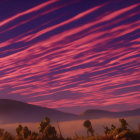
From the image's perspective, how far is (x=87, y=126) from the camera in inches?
3885

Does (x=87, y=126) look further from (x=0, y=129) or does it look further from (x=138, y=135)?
(x=138, y=135)

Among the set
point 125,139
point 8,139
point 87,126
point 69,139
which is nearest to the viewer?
point 125,139

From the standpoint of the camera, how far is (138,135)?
35750mm

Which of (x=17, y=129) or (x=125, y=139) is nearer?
(x=125, y=139)

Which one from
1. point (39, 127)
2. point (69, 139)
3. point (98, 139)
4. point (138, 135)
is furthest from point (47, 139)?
point (138, 135)

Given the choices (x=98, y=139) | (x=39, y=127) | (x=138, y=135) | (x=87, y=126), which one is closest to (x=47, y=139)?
Result: (x=39, y=127)

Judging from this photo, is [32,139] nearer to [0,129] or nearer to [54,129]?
[54,129]

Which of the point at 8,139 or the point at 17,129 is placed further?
the point at 17,129

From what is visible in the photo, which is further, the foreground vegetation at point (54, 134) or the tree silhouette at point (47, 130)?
the tree silhouette at point (47, 130)

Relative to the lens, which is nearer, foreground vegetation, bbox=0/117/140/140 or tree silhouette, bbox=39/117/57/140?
foreground vegetation, bbox=0/117/140/140

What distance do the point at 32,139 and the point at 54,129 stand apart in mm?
14020

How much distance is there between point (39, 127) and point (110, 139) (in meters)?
31.0

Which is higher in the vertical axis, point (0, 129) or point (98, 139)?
point (0, 129)

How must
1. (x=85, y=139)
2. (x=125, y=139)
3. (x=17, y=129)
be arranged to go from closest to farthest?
(x=125, y=139)
(x=85, y=139)
(x=17, y=129)
